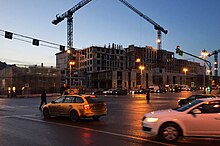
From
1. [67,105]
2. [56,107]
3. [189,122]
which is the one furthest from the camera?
[56,107]

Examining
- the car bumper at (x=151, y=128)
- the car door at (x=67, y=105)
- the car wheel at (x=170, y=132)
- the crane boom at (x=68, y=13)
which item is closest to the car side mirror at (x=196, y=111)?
the car wheel at (x=170, y=132)

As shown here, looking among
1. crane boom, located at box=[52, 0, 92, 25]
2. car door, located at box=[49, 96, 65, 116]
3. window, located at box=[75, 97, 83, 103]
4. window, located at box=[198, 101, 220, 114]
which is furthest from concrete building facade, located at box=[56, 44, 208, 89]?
window, located at box=[198, 101, 220, 114]

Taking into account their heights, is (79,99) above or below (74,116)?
above

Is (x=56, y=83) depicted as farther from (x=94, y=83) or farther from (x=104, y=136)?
(x=104, y=136)

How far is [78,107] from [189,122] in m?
7.36

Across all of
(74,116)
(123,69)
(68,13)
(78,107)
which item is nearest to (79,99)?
(78,107)

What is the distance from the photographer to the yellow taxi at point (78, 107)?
1462 centimetres

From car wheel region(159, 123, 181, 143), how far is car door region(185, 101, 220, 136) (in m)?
0.38

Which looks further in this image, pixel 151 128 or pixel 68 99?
pixel 68 99

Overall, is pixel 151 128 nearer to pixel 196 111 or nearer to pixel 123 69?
pixel 196 111

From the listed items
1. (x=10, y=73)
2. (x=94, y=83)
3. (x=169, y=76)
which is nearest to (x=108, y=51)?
(x=94, y=83)

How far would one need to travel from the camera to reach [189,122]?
8.87 metres

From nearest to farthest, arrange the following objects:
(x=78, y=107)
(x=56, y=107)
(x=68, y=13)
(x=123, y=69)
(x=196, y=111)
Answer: (x=196, y=111) → (x=78, y=107) → (x=56, y=107) → (x=68, y=13) → (x=123, y=69)

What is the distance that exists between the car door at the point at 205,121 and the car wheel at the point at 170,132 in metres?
0.38
